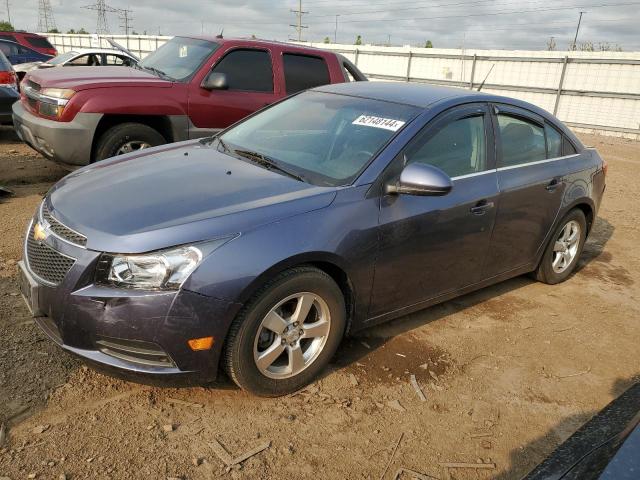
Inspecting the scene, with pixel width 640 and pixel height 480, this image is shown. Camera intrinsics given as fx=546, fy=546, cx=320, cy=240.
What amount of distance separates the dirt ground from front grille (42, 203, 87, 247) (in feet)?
2.59

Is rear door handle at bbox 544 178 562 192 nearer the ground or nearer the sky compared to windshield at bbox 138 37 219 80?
nearer the ground

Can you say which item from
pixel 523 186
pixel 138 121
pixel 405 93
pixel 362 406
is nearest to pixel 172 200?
pixel 362 406

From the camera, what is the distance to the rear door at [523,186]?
13.0 feet

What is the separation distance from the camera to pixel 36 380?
2922 millimetres

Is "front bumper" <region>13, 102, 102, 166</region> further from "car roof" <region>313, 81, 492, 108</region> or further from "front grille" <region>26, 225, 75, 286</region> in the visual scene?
"front grille" <region>26, 225, 75, 286</region>

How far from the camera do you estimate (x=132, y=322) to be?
2.50 meters

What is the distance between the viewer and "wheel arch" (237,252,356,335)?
263 centimetres

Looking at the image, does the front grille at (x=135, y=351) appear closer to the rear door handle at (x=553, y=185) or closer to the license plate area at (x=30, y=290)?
the license plate area at (x=30, y=290)

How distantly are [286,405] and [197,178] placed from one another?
1.38 metres

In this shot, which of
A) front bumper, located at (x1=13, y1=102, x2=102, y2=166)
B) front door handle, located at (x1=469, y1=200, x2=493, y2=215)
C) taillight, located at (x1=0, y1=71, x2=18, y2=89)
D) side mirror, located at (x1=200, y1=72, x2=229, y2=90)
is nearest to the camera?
front door handle, located at (x1=469, y1=200, x2=493, y2=215)

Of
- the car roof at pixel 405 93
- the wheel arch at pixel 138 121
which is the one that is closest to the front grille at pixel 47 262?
the car roof at pixel 405 93

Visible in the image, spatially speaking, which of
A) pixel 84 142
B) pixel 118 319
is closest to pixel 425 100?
pixel 118 319

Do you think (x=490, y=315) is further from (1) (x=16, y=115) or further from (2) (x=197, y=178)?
(1) (x=16, y=115)

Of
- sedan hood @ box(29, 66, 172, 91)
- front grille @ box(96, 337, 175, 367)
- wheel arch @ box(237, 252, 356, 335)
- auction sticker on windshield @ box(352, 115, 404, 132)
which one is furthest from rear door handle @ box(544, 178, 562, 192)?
sedan hood @ box(29, 66, 172, 91)
